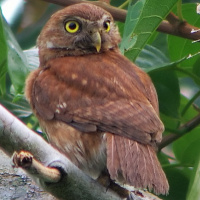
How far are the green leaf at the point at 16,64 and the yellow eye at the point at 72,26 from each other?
0.76m

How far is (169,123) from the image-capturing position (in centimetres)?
397

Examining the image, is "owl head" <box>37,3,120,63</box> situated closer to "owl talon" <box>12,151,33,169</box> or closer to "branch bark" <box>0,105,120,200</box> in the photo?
"branch bark" <box>0,105,120,200</box>

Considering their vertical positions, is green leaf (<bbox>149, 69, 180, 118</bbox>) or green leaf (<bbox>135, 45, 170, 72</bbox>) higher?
green leaf (<bbox>135, 45, 170, 72</bbox>)

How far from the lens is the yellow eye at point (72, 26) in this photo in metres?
4.24

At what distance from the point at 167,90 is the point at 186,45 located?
30 cm

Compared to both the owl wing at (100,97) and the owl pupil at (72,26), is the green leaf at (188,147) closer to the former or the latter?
the owl wing at (100,97)

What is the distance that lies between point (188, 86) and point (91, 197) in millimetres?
2360

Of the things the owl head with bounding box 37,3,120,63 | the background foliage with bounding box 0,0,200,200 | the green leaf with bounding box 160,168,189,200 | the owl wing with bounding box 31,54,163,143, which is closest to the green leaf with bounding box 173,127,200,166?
the background foliage with bounding box 0,0,200,200

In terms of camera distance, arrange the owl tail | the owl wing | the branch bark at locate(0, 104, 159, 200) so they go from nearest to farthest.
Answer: the branch bark at locate(0, 104, 159, 200) < the owl tail < the owl wing

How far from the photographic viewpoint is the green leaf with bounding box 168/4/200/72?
396 cm

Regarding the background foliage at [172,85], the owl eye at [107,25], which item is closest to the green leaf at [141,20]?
the background foliage at [172,85]

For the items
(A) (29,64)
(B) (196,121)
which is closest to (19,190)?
(A) (29,64)

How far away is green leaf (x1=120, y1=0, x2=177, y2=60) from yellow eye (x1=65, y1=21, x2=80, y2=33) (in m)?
0.83

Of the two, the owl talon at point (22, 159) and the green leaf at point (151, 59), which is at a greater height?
the owl talon at point (22, 159)
